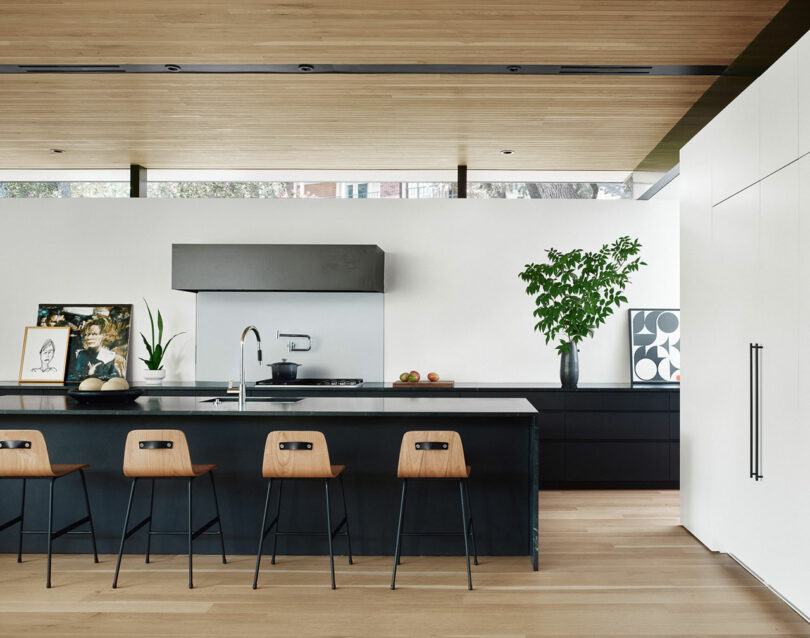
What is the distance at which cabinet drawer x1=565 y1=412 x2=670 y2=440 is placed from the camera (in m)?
5.62

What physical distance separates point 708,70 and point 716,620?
3209 millimetres

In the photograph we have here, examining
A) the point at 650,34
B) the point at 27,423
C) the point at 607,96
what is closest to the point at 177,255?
the point at 27,423

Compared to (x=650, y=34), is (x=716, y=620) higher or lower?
lower

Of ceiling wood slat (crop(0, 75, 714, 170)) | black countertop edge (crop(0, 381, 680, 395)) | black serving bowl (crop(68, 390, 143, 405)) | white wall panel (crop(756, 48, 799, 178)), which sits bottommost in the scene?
black countertop edge (crop(0, 381, 680, 395))

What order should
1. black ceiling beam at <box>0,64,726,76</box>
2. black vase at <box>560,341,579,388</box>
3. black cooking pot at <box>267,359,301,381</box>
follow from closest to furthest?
black ceiling beam at <box>0,64,726,76</box>
black vase at <box>560,341,579,388</box>
black cooking pot at <box>267,359,301,381</box>

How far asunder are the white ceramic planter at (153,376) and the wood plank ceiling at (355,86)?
6.75ft

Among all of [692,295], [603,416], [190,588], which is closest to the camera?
[190,588]

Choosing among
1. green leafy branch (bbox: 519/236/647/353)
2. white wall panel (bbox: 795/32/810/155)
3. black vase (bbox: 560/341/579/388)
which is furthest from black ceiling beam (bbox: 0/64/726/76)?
black vase (bbox: 560/341/579/388)

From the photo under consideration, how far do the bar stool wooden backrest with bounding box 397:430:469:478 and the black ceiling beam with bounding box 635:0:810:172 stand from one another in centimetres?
278

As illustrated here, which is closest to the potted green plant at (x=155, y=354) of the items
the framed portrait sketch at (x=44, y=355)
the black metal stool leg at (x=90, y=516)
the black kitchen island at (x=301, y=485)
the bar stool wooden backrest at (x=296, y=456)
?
the framed portrait sketch at (x=44, y=355)

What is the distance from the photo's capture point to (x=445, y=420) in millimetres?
4051

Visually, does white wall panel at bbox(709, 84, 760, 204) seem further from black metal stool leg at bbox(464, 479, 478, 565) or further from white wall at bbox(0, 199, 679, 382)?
white wall at bbox(0, 199, 679, 382)

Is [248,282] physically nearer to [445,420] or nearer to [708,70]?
[445,420]

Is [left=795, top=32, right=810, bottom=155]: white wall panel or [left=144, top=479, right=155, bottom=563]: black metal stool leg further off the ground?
[left=795, top=32, right=810, bottom=155]: white wall panel
